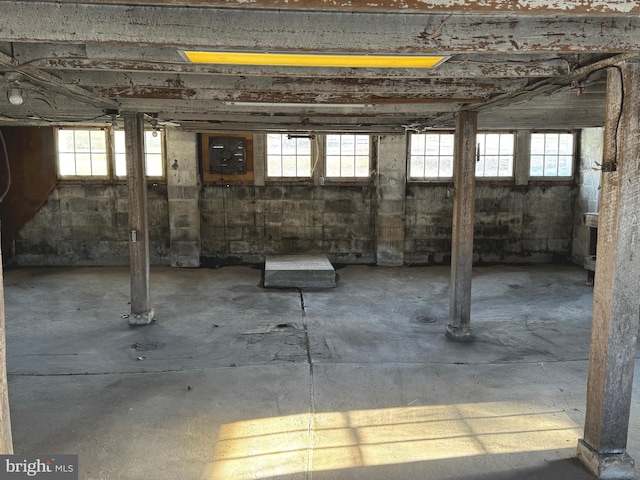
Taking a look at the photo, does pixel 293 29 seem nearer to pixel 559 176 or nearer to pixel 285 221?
pixel 285 221

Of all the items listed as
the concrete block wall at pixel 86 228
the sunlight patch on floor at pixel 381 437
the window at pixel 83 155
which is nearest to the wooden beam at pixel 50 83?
the sunlight patch on floor at pixel 381 437

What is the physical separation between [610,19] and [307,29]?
1.80 metres

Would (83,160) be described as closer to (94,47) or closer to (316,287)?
(316,287)

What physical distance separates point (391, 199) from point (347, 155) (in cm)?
134

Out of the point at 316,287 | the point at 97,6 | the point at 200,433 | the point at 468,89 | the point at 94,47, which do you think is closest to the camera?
the point at 97,6

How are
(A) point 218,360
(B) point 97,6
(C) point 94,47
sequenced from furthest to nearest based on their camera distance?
(A) point 218,360
(C) point 94,47
(B) point 97,6

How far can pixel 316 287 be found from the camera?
9.00 metres

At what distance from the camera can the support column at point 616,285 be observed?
3.21m

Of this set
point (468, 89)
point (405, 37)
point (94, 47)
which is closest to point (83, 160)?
point (94, 47)

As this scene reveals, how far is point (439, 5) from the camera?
2.33 metres

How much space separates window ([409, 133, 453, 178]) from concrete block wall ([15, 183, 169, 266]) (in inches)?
214

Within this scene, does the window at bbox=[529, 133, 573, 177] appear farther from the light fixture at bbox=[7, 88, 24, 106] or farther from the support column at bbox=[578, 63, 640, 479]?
the light fixture at bbox=[7, 88, 24, 106]

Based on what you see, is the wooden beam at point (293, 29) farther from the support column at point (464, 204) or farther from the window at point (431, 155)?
the window at point (431, 155)

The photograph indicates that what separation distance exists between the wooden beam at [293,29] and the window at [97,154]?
319 inches
